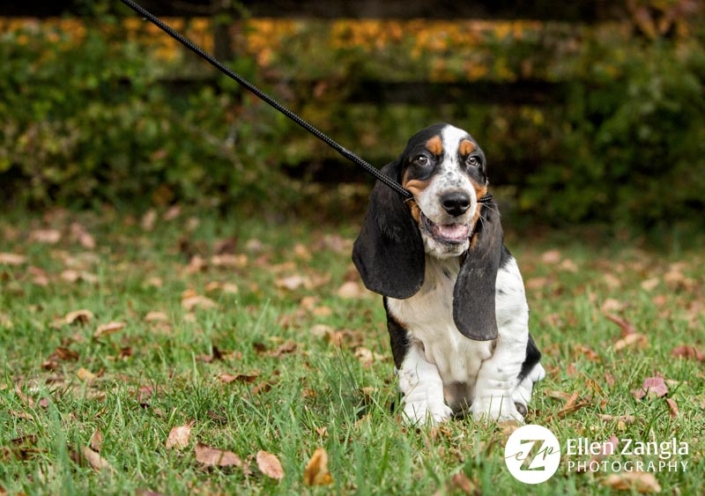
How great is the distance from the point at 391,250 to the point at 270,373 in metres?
0.84

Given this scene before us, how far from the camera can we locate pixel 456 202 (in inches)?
102

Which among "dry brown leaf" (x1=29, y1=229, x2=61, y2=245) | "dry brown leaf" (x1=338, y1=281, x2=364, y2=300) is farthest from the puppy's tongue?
"dry brown leaf" (x1=29, y1=229, x2=61, y2=245)

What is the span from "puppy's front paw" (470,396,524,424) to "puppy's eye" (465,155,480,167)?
734 millimetres

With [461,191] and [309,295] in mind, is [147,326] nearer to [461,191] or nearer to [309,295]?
[309,295]

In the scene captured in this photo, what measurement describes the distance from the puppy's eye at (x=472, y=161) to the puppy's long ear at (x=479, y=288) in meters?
0.18

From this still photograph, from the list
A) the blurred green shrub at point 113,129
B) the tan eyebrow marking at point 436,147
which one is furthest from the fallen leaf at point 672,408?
the blurred green shrub at point 113,129

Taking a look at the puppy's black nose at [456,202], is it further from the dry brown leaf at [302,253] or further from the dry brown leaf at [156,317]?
the dry brown leaf at [302,253]

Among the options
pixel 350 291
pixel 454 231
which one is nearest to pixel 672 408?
pixel 454 231

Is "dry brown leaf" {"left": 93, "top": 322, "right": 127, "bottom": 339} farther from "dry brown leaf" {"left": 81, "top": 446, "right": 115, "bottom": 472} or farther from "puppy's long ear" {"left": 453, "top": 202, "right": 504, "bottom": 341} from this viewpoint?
"puppy's long ear" {"left": 453, "top": 202, "right": 504, "bottom": 341}

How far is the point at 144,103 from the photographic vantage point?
7375mm

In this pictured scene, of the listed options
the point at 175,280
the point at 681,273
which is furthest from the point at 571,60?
the point at 175,280

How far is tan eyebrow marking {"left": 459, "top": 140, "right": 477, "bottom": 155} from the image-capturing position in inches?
110

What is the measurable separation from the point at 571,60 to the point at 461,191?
594 cm

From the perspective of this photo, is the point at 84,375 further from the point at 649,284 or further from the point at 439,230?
the point at 649,284
